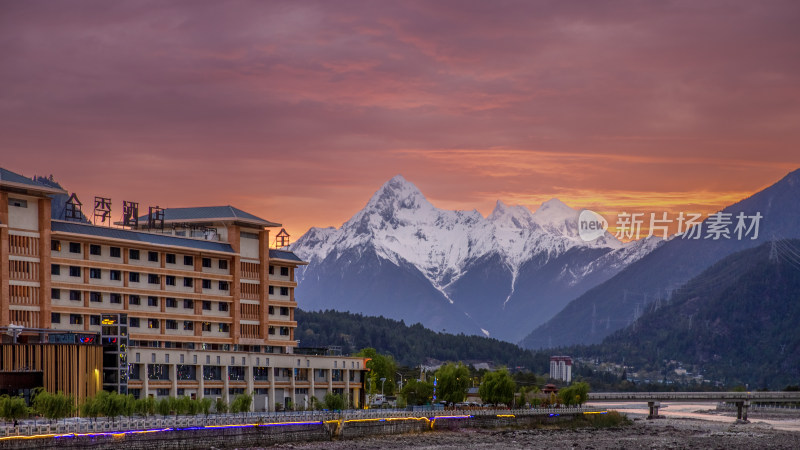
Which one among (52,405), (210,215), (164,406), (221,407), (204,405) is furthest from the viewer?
(210,215)

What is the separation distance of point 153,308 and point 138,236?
1068cm

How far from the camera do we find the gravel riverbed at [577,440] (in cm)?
14725

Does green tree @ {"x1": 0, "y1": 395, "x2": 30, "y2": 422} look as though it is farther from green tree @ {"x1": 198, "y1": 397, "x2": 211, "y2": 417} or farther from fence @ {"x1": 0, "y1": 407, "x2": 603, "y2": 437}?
green tree @ {"x1": 198, "y1": 397, "x2": 211, "y2": 417}

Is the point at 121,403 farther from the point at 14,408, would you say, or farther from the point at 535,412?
the point at 535,412

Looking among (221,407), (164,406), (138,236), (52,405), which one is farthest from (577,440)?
(52,405)

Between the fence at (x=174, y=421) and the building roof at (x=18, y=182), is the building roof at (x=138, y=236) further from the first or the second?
the fence at (x=174, y=421)

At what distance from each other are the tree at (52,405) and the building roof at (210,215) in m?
63.1

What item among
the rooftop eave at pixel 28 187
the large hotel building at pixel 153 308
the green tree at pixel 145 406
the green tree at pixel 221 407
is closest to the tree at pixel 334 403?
the large hotel building at pixel 153 308

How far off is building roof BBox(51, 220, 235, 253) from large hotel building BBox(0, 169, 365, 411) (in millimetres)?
185

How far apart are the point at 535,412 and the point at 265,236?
54148 mm

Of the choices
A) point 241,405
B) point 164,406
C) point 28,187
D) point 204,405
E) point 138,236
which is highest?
point 28,187

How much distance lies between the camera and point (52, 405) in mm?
124750

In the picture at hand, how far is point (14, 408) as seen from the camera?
121938 millimetres

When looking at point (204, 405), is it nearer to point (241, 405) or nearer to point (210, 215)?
point (241, 405)
